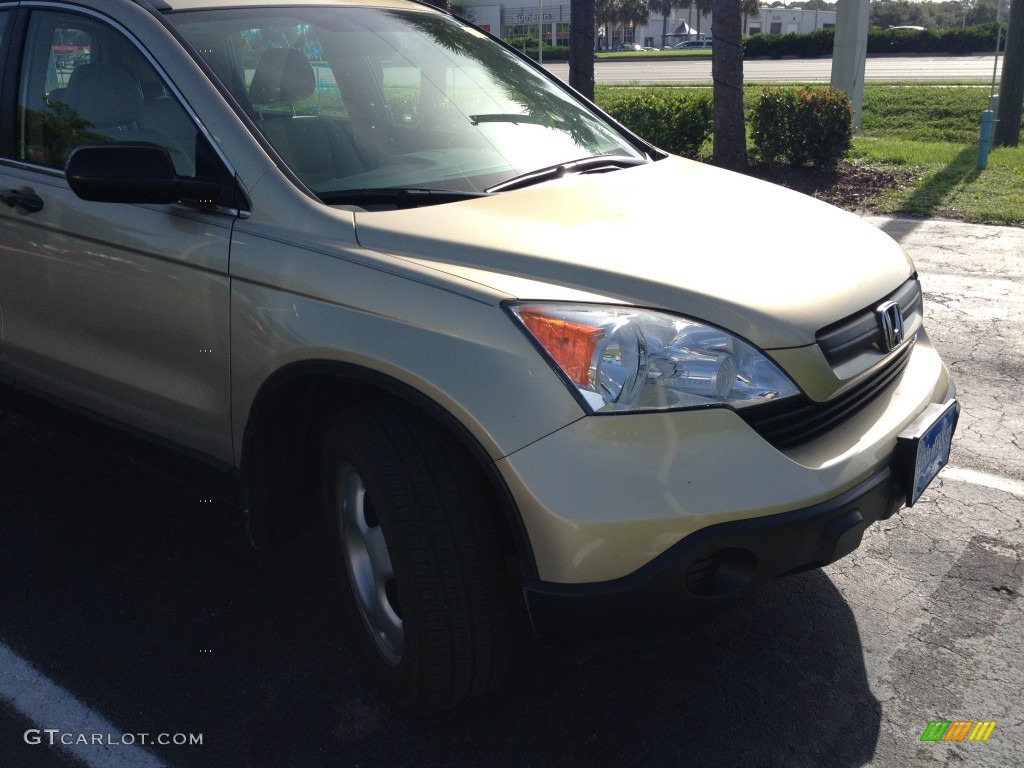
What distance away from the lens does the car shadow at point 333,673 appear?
8.73 ft

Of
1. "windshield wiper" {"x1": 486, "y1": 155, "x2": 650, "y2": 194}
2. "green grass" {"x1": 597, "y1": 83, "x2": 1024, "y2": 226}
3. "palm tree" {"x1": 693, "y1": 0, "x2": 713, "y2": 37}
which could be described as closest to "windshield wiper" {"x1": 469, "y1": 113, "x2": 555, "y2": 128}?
"windshield wiper" {"x1": 486, "y1": 155, "x2": 650, "y2": 194}

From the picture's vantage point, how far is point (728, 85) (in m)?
11.1

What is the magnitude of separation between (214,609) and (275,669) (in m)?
0.43

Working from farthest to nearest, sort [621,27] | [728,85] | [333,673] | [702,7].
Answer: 1. [702,7]
2. [621,27]
3. [728,85]
4. [333,673]

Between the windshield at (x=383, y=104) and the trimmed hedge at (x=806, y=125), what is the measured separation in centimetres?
800

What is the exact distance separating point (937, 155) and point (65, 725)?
1176 cm

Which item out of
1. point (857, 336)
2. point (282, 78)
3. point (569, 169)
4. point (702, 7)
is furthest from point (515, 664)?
point (702, 7)

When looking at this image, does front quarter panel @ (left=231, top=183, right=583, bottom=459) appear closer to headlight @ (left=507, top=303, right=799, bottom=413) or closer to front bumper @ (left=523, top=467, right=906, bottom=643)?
headlight @ (left=507, top=303, right=799, bottom=413)

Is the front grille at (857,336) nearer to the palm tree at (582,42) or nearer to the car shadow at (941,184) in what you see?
the car shadow at (941,184)

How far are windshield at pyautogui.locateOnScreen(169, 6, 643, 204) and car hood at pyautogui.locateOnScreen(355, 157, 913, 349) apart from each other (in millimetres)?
229

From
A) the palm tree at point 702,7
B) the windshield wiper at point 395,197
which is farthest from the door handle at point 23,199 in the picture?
the palm tree at point 702,7

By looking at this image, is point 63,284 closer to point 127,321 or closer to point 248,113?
point 127,321

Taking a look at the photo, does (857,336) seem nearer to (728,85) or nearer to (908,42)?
(728,85)

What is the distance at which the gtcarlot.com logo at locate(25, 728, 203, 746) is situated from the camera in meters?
2.71
